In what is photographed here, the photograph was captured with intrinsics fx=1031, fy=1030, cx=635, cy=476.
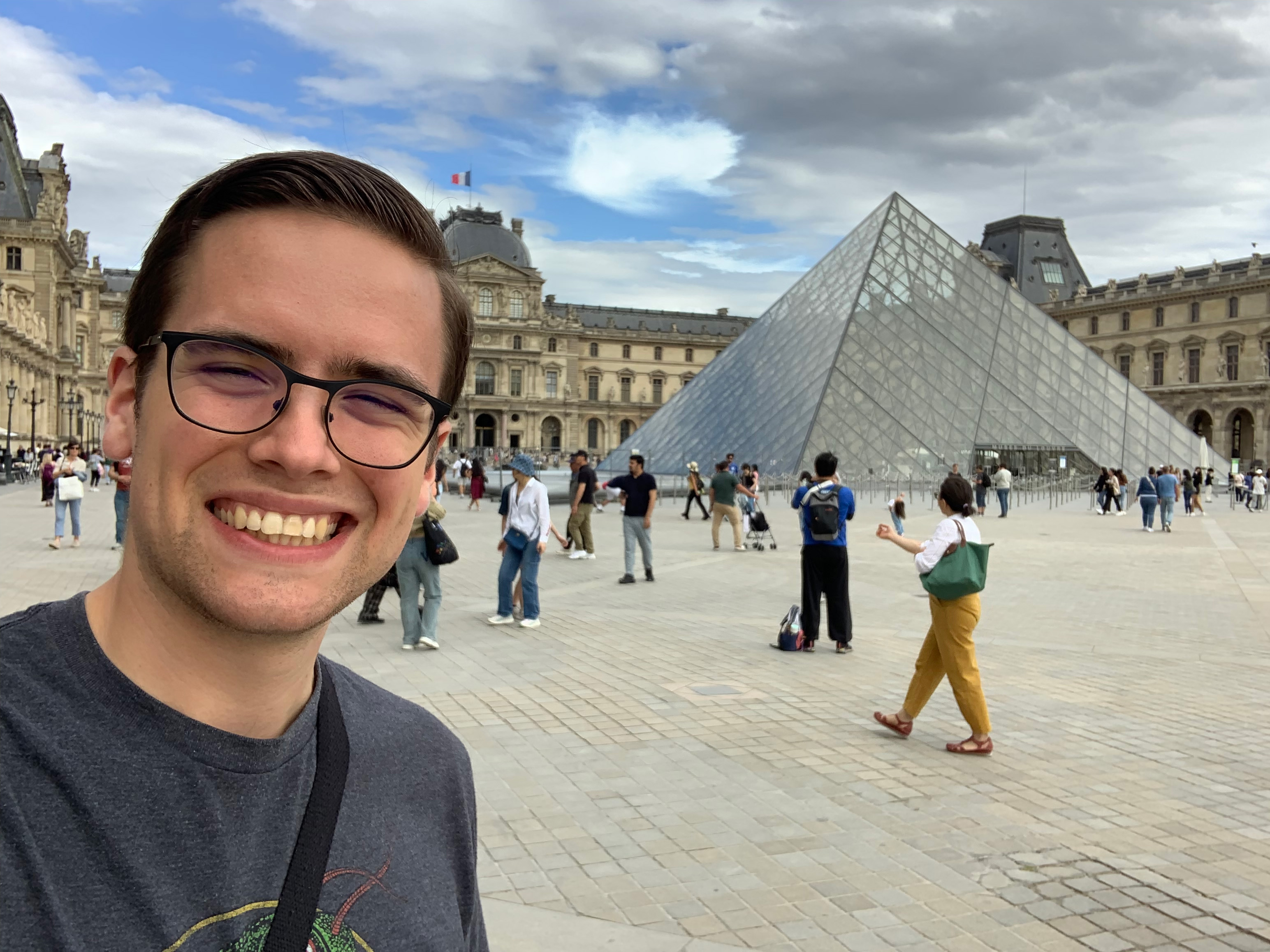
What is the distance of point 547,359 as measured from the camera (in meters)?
81.1

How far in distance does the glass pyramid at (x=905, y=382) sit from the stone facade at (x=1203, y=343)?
27971 millimetres

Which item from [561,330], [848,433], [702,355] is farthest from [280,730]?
[702,355]

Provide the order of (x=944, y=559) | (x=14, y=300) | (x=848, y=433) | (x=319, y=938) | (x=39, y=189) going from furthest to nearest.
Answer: (x=39, y=189), (x=14, y=300), (x=848, y=433), (x=944, y=559), (x=319, y=938)

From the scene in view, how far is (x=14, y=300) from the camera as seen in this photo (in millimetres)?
40594

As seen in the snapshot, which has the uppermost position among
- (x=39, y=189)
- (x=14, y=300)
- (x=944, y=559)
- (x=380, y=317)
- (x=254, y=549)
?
(x=39, y=189)

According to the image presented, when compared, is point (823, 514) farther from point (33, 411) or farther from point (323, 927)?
point (33, 411)

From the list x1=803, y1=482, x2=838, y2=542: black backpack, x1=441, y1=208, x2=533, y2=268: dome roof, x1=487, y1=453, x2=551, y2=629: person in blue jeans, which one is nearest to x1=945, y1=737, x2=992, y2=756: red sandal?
x1=803, y1=482, x2=838, y2=542: black backpack

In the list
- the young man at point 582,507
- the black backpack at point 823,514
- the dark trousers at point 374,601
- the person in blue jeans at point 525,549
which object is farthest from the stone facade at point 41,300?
the black backpack at point 823,514

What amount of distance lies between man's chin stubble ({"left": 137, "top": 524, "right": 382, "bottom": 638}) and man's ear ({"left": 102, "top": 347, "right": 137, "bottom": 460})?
0.11 metres

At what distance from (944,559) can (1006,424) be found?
2589 cm

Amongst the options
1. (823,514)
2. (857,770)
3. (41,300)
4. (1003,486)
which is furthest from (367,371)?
(41,300)

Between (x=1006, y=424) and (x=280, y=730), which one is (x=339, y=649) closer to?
(x=280, y=730)

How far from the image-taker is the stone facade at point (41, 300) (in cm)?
4131

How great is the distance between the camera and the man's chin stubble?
2.88 feet
